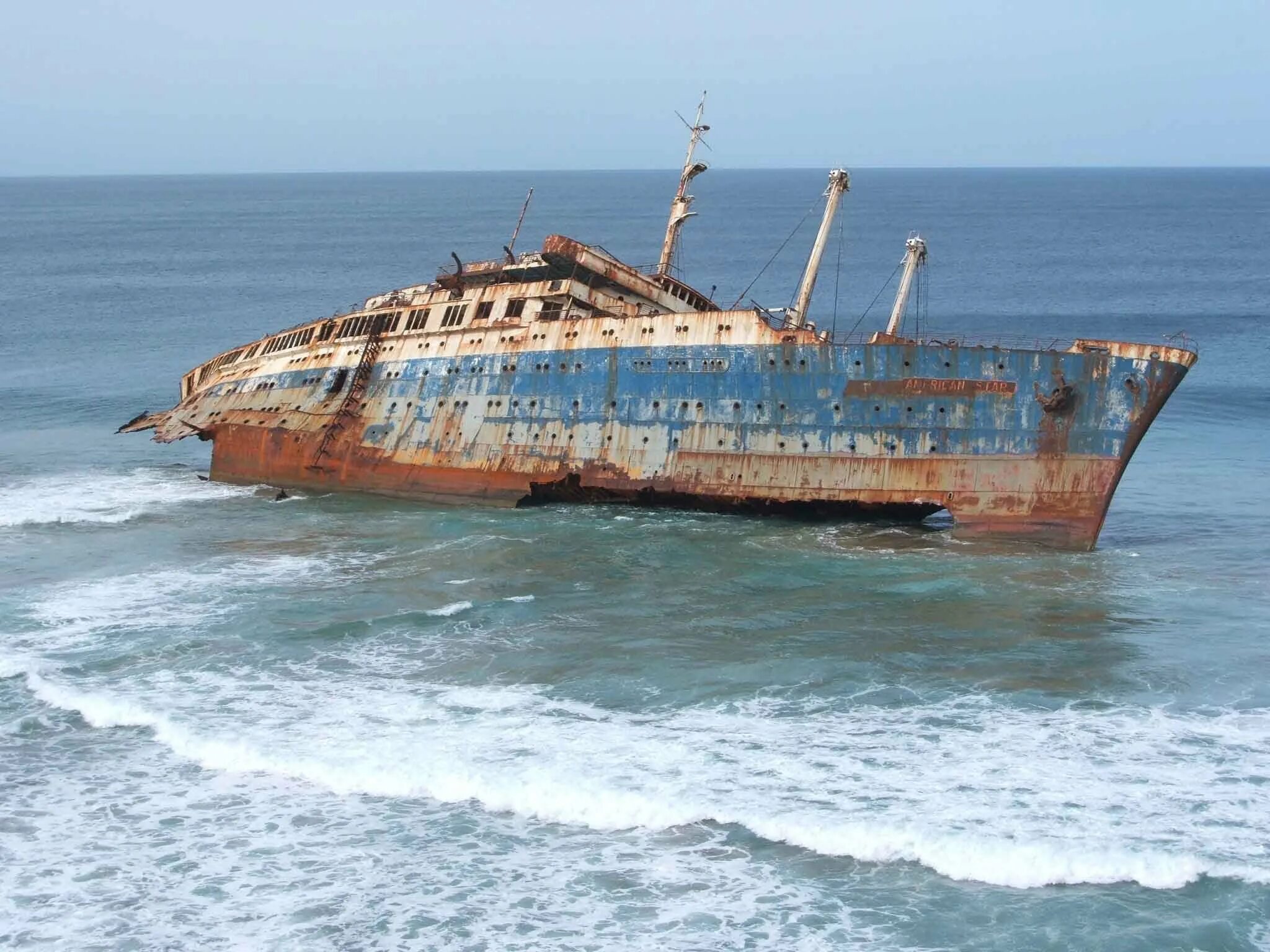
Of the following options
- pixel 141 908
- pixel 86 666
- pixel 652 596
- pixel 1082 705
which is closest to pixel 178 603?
pixel 86 666

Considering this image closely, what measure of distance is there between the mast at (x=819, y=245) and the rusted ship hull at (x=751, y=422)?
55.1 inches

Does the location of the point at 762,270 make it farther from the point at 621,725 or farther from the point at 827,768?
the point at 827,768

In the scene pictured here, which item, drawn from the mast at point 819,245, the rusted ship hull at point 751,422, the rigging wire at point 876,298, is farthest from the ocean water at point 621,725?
the rigging wire at point 876,298

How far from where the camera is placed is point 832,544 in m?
28.7

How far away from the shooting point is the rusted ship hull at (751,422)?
90.5 feet

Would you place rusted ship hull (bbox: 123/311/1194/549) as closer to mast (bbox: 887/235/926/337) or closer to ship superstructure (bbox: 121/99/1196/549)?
ship superstructure (bbox: 121/99/1196/549)

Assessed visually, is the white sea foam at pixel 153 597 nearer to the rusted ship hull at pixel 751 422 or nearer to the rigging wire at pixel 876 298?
the rusted ship hull at pixel 751 422

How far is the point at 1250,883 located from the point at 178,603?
20.0m

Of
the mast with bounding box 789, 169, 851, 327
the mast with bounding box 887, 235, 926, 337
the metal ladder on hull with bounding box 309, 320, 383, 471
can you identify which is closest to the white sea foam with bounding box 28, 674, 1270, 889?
the mast with bounding box 789, 169, 851, 327

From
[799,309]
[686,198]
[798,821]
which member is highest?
[686,198]

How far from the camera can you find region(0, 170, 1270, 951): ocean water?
14641mm

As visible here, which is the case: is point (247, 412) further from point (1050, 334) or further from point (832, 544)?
point (1050, 334)

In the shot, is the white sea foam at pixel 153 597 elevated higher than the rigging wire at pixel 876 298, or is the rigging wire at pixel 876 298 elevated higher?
the rigging wire at pixel 876 298

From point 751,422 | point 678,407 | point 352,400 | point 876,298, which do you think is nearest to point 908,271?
point 751,422
